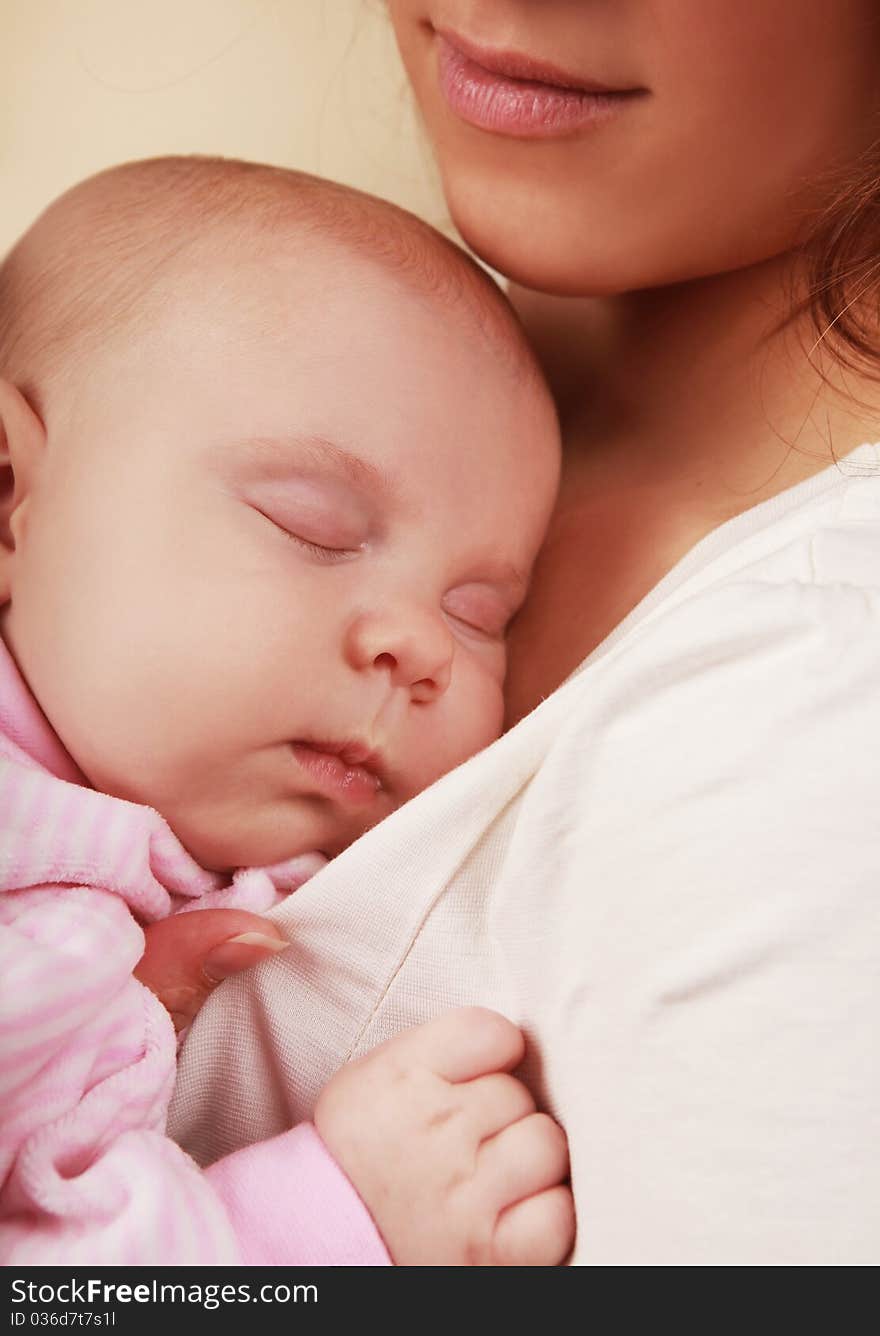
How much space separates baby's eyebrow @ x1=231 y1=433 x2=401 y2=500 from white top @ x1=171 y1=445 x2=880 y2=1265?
8.4 inches

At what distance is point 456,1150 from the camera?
746mm

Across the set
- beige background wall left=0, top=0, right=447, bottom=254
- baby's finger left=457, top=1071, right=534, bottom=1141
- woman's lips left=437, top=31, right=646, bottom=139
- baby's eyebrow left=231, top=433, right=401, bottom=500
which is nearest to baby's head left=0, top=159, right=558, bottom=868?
baby's eyebrow left=231, top=433, right=401, bottom=500

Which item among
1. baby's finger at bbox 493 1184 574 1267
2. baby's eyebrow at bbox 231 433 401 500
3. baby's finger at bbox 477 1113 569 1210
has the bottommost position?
baby's finger at bbox 493 1184 574 1267

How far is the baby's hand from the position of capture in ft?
2.36

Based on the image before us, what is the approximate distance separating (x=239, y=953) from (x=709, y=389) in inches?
22.2

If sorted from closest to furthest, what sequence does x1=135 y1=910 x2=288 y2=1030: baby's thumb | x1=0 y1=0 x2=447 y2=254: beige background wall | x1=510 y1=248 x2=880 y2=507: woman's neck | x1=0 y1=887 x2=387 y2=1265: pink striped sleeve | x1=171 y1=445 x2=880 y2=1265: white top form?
Answer: x1=171 y1=445 x2=880 y2=1265: white top → x1=0 y1=887 x2=387 y2=1265: pink striped sleeve → x1=135 y1=910 x2=288 y2=1030: baby's thumb → x1=510 y1=248 x2=880 y2=507: woman's neck → x1=0 y1=0 x2=447 y2=254: beige background wall

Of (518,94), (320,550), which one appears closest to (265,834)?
(320,550)

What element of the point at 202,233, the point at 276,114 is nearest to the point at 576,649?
the point at 202,233

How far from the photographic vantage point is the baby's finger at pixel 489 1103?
29.0 inches

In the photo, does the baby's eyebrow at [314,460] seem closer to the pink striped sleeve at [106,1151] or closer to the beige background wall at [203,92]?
the pink striped sleeve at [106,1151]

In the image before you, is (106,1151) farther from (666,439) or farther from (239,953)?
(666,439)

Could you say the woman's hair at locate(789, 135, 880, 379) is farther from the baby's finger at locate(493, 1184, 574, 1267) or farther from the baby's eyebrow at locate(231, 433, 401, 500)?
the baby's finger at locate(493, 1184, 574, 1267)

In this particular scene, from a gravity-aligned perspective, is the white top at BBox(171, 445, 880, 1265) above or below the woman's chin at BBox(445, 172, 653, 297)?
below

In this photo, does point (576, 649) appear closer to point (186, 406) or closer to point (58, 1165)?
point (186, 406)
